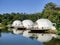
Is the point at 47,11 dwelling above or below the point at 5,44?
above

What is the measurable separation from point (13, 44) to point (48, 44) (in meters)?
4.41

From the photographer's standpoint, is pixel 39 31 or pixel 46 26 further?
pixel 46 26

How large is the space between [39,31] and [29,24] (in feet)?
54.4

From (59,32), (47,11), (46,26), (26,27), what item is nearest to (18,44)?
(59,32)

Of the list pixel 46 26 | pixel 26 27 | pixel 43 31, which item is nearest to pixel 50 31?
pixel 43 31

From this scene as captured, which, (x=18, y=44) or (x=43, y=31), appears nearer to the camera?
(x=18, y=44)

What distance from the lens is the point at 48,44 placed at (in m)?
27.6

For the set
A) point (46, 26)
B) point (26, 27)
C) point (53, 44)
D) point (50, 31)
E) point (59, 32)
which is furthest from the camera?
point (26, 27)

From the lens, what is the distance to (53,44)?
27.5m

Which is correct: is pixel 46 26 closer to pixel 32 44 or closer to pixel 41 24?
pixel 41 24

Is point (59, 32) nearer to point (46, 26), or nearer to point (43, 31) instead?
point (43, 31)

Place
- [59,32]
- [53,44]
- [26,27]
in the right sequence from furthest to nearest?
[26,27] → [59,32] → [53,44]

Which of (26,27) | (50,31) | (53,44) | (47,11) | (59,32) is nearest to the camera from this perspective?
(53,44)

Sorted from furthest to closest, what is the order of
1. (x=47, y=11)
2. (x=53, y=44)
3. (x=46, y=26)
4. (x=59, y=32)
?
(x=47, y=11) < (x=46, y=26) < (x=59, y=32) < (x=53, y=44)
